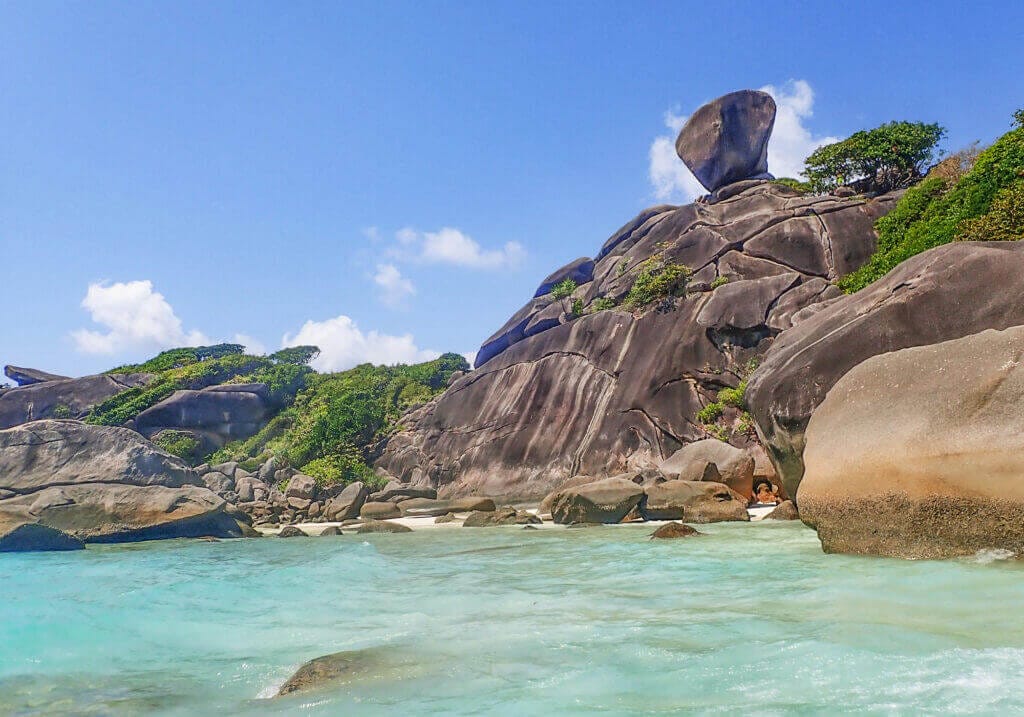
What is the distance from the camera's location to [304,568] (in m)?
11.2

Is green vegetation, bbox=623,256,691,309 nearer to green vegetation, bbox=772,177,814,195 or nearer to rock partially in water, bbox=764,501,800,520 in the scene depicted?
green vegetation, bbox=772,177,814,195

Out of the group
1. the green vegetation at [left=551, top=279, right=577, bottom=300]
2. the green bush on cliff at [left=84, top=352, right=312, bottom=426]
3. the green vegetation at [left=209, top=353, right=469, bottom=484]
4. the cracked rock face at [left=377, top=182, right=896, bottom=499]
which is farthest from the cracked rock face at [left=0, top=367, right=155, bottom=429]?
the green vegetation at [left=551, top=279, right=577, bottom=300]

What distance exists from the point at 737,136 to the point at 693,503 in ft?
93.9

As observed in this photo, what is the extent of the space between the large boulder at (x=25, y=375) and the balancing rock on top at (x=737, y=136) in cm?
4636

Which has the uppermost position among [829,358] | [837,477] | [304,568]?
[829,358]

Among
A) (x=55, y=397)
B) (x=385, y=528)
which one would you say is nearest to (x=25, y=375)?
(x=55, y=397)

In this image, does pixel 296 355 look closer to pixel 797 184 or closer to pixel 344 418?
pixel 344 418

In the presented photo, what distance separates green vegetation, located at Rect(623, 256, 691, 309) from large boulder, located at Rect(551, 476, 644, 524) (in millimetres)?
15078

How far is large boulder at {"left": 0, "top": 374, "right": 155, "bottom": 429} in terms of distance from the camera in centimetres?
4425

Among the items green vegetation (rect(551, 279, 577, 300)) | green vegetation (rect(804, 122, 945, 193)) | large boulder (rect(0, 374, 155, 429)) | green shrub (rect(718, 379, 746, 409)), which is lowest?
green shrub (rect(718, 379, 746, 409))

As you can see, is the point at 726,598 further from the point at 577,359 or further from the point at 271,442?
the point at 271,442

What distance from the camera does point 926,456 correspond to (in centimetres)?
647

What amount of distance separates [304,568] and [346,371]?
37957 millimetres

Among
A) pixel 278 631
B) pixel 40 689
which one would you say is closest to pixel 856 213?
pixel 278 631
